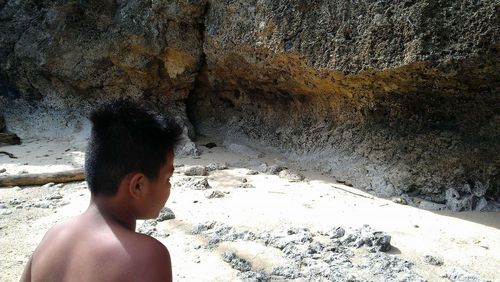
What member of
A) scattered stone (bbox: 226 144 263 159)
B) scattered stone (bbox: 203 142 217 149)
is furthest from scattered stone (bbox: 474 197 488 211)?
scattered stone (bbox: 203 142 217 149)

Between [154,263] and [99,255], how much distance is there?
0.14 m

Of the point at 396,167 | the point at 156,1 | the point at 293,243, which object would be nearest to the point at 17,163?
the point at 156,1

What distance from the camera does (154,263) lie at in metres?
1.11

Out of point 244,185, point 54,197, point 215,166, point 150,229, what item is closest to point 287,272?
point 150,229

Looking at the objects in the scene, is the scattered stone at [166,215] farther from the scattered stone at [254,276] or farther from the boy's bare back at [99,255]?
the boy's bare back at [99,255]

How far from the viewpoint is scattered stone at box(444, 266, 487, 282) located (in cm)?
252

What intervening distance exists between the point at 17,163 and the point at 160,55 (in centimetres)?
219

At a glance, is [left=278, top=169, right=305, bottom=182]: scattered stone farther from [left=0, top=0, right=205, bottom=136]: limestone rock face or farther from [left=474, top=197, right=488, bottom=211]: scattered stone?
[left=0, top=0, right=205, bottom=136]: limestone rock face

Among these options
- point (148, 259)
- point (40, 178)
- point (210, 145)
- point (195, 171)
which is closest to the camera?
point (148, 259)

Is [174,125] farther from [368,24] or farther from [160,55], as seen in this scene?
[160,55]

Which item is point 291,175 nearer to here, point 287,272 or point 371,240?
point 371,240

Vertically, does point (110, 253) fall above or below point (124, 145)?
below

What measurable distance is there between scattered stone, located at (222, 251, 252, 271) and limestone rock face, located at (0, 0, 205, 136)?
3779 mm

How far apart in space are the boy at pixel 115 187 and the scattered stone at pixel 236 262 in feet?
4.57
